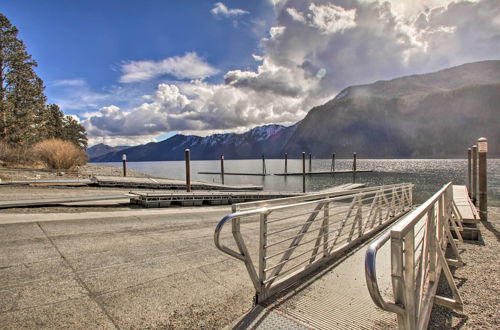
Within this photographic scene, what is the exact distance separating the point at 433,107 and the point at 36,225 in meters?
195

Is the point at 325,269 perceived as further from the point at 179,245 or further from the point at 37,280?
the point at 37,280

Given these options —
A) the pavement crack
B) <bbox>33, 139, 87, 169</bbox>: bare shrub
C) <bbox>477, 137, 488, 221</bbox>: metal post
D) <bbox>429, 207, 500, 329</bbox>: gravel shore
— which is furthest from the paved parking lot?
<bbox>33, 139, 87, 169</bbox>: bare shrub

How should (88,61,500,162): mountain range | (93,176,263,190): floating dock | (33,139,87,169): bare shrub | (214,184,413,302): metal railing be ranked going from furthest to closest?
(88,61,500,162): mountain range, (33,139,87,169): bare shrub, (93,176,263,190): floating dock, (214,184,413,302): metal railing

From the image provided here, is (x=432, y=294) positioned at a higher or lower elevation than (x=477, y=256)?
higher

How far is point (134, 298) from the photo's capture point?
291 centimetres

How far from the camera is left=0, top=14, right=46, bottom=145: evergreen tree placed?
2070 cm

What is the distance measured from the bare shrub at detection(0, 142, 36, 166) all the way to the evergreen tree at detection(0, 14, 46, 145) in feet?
2.46

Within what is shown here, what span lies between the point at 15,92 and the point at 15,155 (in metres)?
6.52

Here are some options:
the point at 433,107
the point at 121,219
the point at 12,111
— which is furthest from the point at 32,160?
the point at 433,107

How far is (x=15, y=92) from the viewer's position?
23.2 m

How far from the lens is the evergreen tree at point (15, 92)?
20.7 meters

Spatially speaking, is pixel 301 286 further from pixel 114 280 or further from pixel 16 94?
pixel 16 94

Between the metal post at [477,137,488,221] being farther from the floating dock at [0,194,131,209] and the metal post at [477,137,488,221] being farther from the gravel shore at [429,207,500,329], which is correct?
the floating dock at [0,194,131,209]

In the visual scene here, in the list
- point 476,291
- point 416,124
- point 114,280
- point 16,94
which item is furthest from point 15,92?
point 416,124
